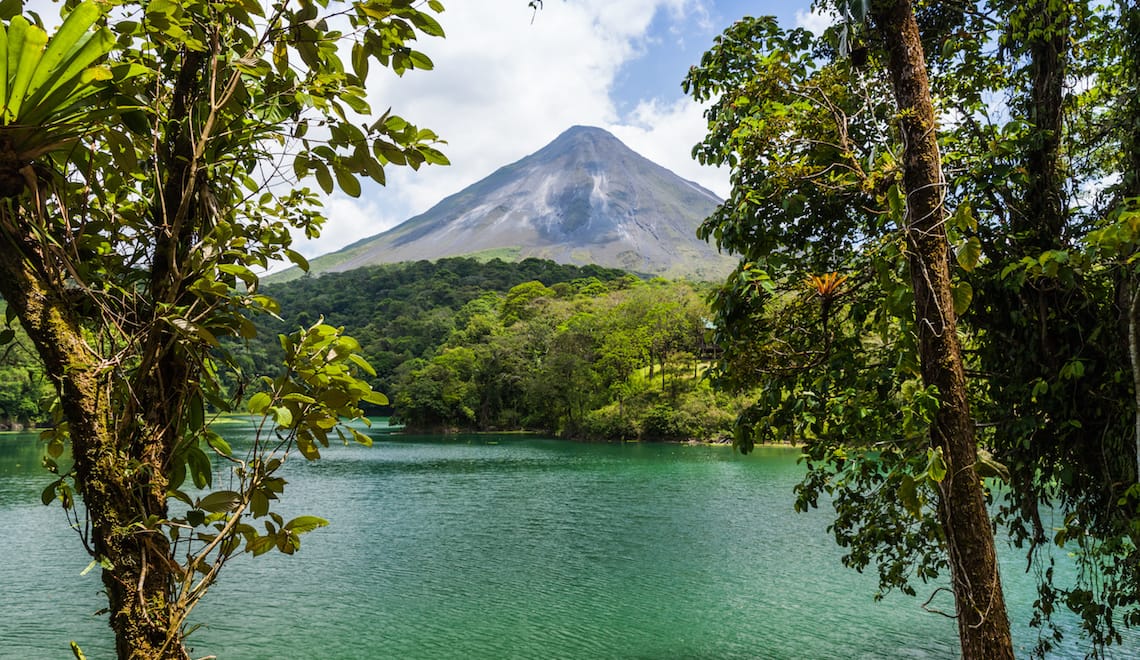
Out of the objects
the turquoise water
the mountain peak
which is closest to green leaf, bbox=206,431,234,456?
the turquoise water

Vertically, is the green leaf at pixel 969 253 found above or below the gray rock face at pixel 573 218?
below

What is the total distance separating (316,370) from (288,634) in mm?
8000

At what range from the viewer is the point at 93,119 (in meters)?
0.92

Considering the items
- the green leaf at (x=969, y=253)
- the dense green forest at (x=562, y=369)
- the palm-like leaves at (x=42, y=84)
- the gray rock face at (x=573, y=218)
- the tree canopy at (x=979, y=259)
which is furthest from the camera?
the gray rock face at (x=573, y=218)

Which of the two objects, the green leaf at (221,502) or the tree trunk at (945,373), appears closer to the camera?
the green leaf at (221,502)

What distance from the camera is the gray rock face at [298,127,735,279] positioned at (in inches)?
4833

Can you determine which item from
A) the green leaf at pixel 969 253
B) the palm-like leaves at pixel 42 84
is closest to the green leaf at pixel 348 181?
the palm-like leaves at pixel 42 84

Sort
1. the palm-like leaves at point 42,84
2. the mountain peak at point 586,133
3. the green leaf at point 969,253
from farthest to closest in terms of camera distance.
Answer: the mountain peak at point 586,133 → the green leaf at point 969,253 → the palm-like leaves at point 42,84

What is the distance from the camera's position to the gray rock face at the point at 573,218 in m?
123

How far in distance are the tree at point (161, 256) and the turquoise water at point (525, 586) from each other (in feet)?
22.6

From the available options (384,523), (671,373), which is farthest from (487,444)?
(384,523)

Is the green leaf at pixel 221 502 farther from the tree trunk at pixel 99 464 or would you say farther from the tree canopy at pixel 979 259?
the tree canopy at pixel 979 259

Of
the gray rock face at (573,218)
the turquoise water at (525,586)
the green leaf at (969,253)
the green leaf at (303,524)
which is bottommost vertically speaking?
the turquoise water at (525,586)

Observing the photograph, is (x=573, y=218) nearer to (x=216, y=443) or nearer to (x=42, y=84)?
(x=216, y=443)
